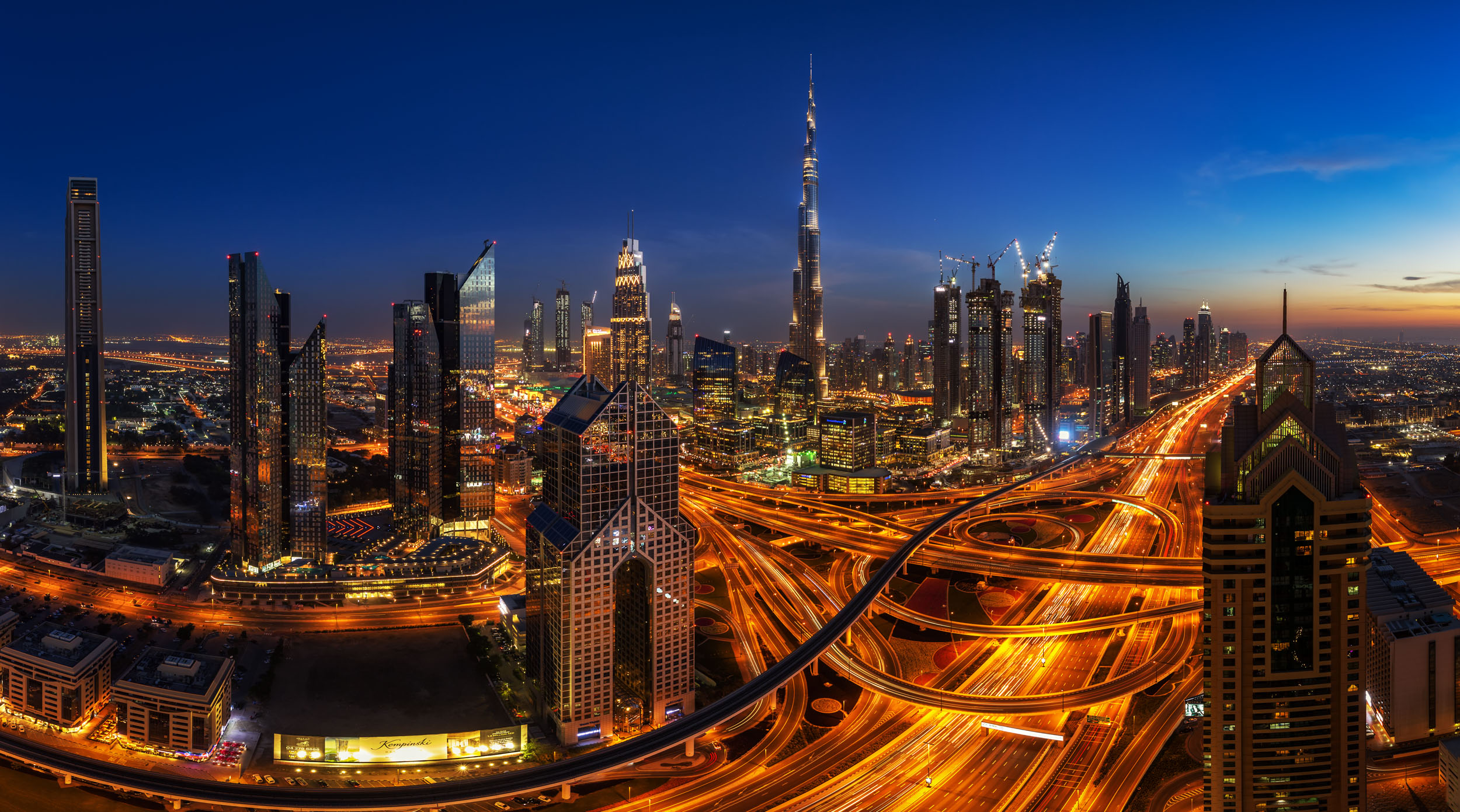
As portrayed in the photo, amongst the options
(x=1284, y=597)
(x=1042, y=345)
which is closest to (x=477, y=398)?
(x=1284, y=597)

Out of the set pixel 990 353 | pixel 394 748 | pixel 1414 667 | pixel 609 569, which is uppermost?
pixel 990 353

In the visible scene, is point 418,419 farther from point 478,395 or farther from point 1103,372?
point 1103,372

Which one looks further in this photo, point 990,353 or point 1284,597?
point 990,353

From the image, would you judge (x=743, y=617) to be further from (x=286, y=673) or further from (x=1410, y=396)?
(x=1410, y=396)

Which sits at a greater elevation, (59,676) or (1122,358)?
(1122,358)

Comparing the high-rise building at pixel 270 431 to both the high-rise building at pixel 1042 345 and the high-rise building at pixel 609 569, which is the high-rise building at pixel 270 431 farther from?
the high-rise building at pixel 1042 345

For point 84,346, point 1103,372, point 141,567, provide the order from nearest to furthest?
point 141,567
point 84,346
point 1103,372

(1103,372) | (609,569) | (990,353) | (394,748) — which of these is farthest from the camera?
(1103,372)

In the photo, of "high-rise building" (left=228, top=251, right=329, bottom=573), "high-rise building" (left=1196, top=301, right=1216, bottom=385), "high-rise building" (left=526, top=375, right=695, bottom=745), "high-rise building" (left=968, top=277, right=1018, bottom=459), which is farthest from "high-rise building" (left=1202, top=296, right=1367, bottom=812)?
"high-rise building" (left=1196, top=301, right=1216, bottom=385)
